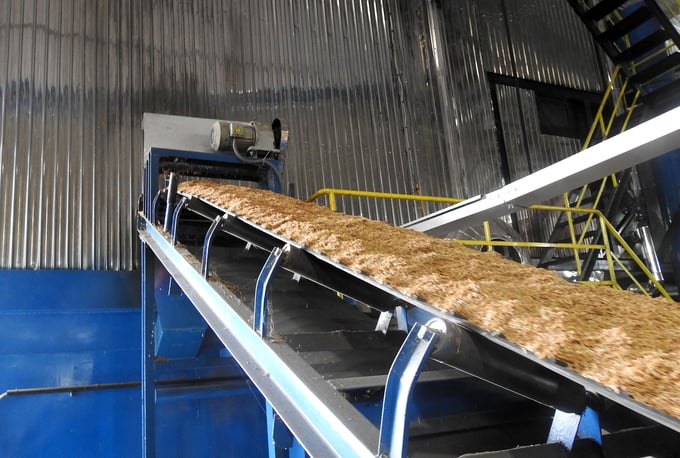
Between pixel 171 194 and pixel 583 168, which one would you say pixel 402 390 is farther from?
pixel 171 194

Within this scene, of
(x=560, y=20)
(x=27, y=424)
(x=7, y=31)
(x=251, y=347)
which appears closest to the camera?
(x=251, y=347)

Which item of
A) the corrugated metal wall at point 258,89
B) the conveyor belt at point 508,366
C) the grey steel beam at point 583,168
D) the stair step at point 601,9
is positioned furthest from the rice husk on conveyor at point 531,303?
the stair step at point 601,9

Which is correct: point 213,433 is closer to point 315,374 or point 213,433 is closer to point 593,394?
point 315,374

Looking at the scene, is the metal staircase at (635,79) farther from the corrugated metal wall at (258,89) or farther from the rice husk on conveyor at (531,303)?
the rice husk on conveyor at (531,303)

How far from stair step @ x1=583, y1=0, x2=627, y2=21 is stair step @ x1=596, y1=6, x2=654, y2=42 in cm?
24

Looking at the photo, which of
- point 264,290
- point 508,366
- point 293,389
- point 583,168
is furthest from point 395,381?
point 583,168

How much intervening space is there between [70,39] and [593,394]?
19.9 ft

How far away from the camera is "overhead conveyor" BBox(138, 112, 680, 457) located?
100cm

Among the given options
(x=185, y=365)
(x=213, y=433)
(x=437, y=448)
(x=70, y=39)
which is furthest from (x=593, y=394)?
(x=70, y=39)

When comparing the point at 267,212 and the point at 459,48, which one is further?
the point at 459,48

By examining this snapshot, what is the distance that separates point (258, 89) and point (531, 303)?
5698mm

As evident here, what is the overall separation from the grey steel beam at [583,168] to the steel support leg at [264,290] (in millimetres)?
1220

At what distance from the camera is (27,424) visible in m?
4.06

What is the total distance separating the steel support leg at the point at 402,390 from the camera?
3.09ft
